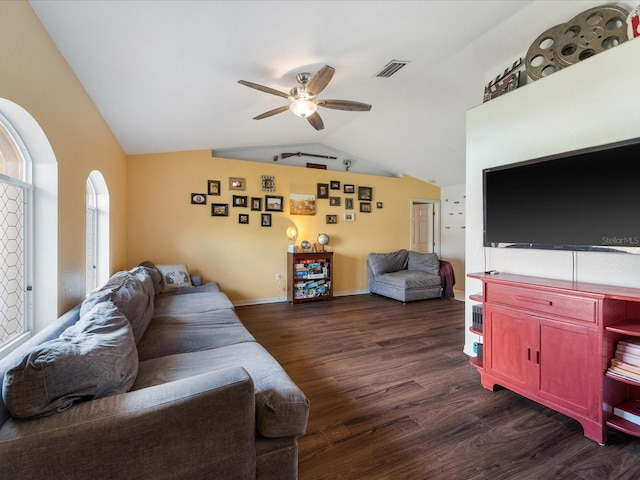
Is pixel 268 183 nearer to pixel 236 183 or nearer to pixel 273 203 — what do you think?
pixel 273 203

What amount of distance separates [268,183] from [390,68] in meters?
2.78

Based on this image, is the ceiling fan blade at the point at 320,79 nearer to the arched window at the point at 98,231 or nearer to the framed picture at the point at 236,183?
the arched window at the point at 98,231

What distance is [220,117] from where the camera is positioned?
3.41m

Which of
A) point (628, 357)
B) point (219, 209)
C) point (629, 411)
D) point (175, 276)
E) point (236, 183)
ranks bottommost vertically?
point (629, 411)

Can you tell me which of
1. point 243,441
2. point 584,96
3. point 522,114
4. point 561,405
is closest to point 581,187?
point 584,96

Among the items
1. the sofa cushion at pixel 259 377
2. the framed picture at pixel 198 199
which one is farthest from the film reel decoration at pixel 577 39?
the framed picture at pixel 198 199

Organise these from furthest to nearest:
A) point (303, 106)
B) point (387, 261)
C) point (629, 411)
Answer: point (387, 261), point (303, 106), point (629, 411)

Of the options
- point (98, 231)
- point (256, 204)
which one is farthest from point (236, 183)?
point (98, 231)

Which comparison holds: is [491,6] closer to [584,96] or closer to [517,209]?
[584,96]

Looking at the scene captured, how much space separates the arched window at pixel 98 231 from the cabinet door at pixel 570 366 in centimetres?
407

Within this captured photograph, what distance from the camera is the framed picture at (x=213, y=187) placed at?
15.3 ft

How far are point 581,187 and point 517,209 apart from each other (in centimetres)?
39

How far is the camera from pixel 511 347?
6.82 ft

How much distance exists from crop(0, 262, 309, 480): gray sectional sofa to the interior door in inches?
237
